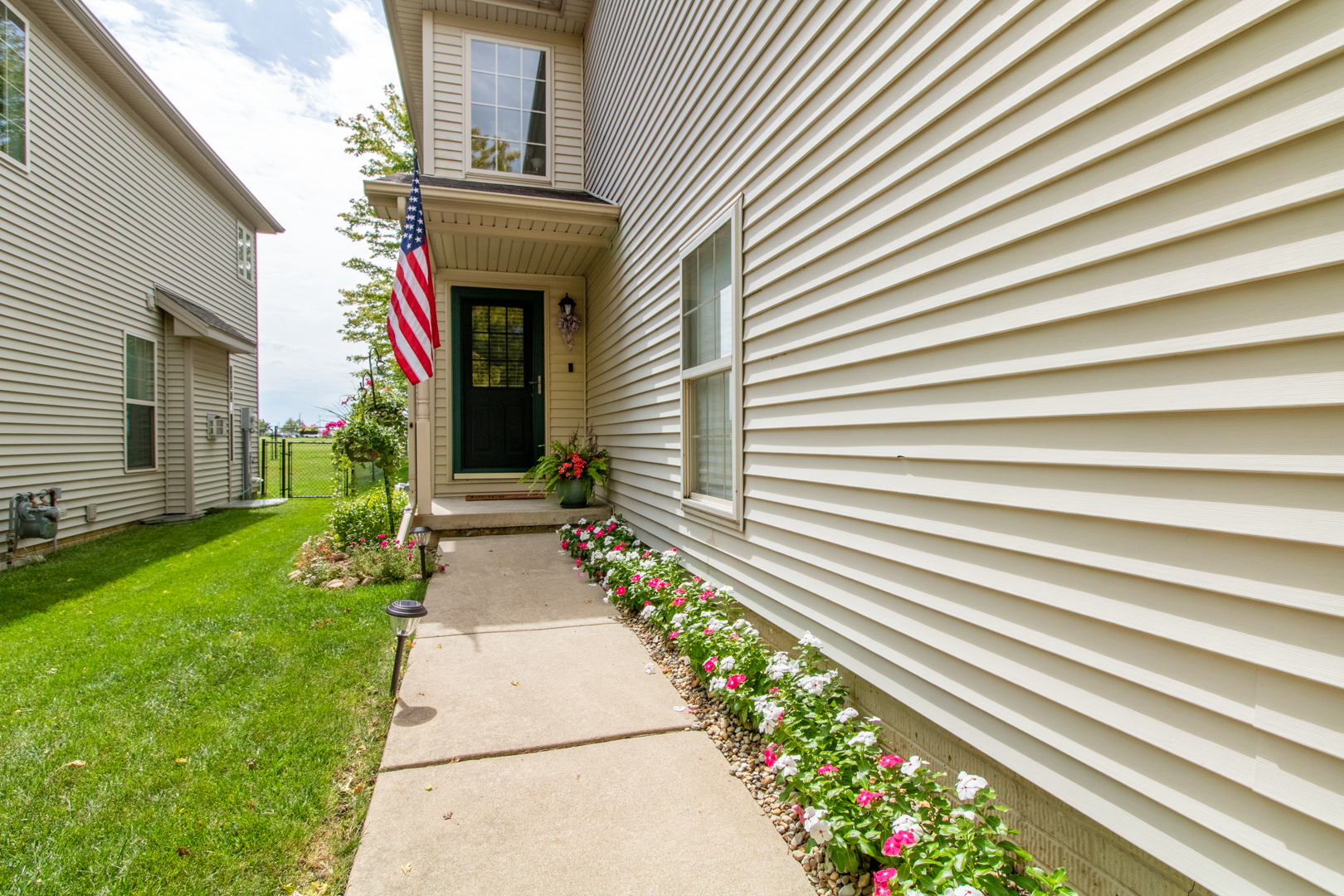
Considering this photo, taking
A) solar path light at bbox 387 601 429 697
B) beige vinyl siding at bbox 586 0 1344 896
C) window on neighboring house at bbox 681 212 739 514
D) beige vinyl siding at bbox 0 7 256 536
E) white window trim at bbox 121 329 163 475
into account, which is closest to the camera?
beige vinyl siding at bbox 586 0 1344 896

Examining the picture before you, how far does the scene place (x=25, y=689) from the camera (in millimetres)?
2916

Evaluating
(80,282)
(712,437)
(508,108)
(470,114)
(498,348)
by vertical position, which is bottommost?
(712,437)

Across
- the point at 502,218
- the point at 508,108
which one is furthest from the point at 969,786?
the point at 508,108

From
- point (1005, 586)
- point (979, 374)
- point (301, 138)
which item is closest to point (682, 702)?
point (1005, 586)

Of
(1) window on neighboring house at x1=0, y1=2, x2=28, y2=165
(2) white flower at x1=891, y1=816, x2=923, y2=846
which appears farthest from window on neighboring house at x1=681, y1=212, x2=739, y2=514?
(1) window on neighboring house at x1=0, y1=2, x2=28, y2=165

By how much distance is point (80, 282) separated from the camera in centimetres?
705

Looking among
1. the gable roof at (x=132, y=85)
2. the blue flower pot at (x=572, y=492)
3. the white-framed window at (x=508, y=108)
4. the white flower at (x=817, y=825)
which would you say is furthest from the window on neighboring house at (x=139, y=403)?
the white flower at (x=817, y=825)

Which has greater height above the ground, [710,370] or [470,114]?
[470,114]

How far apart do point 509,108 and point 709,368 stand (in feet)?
17.9

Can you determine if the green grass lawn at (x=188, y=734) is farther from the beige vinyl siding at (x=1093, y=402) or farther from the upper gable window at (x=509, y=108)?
the upper gable window at (x=509, y=108)

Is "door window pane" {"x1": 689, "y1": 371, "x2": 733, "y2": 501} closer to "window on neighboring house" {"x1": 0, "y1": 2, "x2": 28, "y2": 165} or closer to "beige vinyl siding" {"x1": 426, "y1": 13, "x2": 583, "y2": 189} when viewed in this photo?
"beige vinyl siding" {"x1": 426, "y1": 13, "x2": 583, "y2": 189}

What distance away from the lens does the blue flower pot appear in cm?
628

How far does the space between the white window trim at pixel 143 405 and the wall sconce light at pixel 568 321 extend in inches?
218

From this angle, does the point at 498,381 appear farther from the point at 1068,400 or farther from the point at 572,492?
the point at 1068,400
